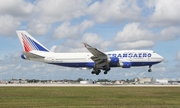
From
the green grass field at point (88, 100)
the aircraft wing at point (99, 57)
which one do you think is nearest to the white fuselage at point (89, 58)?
the aircraft wing at point (99, 57)

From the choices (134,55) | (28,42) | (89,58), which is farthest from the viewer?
(28,42)

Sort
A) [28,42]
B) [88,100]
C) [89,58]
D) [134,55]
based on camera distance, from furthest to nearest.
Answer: [28,42] → [89,58] → [134,55] → [88,100]

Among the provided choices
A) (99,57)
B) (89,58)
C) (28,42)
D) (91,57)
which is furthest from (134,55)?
(28,42)

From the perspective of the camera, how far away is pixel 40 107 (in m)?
23.8

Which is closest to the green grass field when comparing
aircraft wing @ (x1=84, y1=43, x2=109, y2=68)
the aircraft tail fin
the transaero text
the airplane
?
aircraft wing @ (x1=84, y1=43, x2=109, y2=68)

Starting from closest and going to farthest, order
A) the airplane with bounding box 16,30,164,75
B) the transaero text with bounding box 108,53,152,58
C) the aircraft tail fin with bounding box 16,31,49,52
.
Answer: the airplane with bounding box 16,30,164,75 < the transaero text with bounding box 108,53,152,58 < the aircraft tail fin with bounding box 16,31,49,52

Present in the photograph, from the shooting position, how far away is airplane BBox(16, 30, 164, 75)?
229ft

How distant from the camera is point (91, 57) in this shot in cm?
6925

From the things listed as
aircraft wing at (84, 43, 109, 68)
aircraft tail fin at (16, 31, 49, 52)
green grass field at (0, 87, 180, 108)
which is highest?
aircraft tail fin at (16, 31, 49, 52)

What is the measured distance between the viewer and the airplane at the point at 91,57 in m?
69.8

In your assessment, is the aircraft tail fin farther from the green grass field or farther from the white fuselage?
the green grass field

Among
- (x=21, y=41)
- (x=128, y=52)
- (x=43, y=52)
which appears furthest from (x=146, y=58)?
(x=21, y=41)

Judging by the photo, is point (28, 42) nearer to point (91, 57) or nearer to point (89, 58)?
point (89, 58)

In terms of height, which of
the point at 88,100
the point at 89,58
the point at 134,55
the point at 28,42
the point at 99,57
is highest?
the point at 28,42
